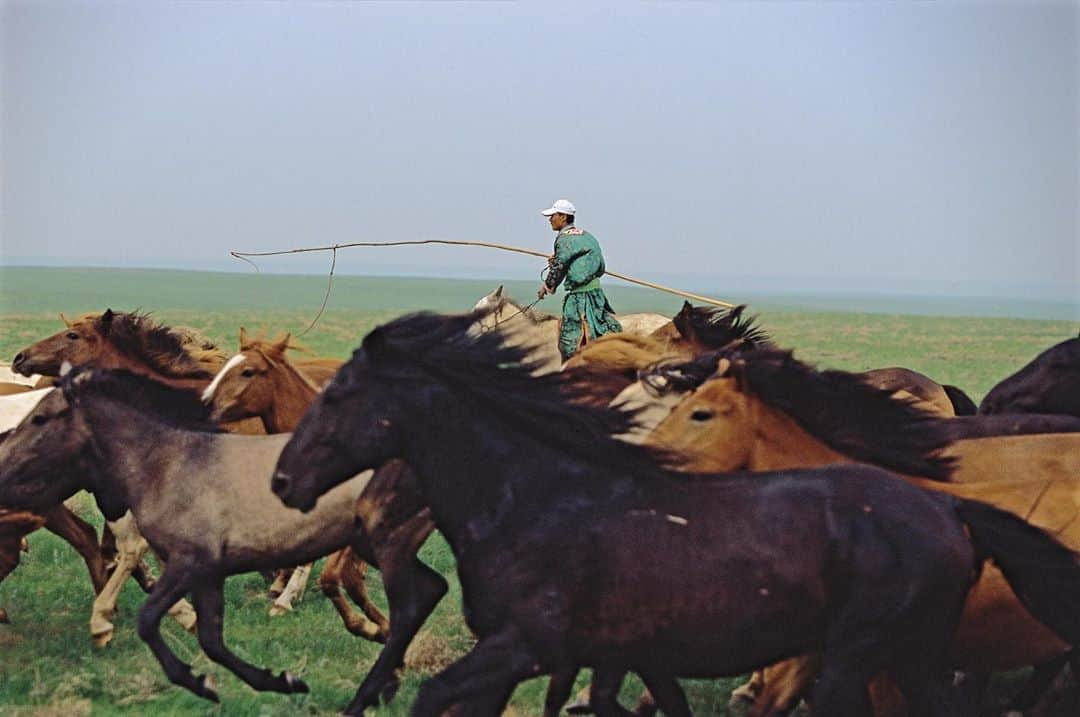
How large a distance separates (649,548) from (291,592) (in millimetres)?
4907

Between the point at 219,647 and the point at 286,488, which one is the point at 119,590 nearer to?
the point at 219,647

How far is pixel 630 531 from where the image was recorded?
16.5 ft

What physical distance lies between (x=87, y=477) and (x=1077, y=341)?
574 cm

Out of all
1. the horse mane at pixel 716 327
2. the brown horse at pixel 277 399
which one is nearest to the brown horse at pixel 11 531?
the brown horse at pixel 277 399

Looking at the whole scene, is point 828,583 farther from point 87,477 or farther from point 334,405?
point 87,477

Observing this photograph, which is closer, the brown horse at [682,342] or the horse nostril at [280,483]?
the horse nostril at [280,483]

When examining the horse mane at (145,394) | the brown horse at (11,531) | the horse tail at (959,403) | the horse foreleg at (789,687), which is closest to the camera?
the horse foreleg at (789,687)

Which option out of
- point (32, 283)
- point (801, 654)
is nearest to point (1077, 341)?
point (801, 654)

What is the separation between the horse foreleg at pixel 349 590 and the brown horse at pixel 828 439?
2.80 m

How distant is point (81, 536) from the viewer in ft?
29.3

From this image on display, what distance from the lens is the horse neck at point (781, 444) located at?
589cm

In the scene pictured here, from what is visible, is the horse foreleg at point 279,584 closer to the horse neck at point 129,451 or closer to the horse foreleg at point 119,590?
the horse foreleg at point 119,590

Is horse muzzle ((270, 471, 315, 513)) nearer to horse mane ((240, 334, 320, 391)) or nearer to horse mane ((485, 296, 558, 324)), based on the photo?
horse mane ((240, 334, 320, 391))

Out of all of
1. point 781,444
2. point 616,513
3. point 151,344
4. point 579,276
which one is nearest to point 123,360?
point 151,344
